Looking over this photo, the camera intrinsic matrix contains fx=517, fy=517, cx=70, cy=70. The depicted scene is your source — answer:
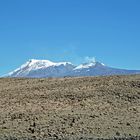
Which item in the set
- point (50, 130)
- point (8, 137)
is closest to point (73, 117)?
point (50, 130)

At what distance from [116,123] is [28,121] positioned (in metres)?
5.32

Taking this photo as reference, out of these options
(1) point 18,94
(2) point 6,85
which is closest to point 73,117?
(1) point 18,94

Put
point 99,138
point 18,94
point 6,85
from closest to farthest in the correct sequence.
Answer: point 99,138
point 18,94
point 6,85

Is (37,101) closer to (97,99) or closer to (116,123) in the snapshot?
(97,99)

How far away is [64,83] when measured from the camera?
38.3 m

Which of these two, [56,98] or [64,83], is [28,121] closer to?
[56,98]

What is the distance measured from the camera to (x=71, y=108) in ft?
108

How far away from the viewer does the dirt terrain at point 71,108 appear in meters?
28.6

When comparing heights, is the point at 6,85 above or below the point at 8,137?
above

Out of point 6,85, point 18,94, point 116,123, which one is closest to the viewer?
point 116,123

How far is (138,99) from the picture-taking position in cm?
3334

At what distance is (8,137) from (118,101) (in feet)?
27.9

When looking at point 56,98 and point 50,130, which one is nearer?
point 50,130

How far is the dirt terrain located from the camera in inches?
1125
